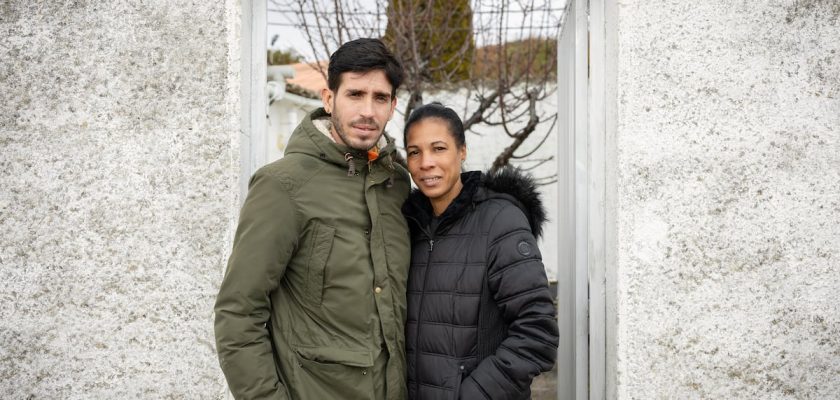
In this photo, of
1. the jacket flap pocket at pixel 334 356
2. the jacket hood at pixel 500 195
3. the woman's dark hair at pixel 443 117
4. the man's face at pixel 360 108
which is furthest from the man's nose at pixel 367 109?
the jacket flap pocket at pixel 334 356

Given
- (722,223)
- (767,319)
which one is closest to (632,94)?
(722,223)

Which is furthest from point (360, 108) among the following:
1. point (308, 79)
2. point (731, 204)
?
point (308, 79)

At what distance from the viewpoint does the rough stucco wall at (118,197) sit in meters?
2.37

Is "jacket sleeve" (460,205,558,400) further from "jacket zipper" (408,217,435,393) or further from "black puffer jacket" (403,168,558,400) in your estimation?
"jacket zipper" (408,217,435,393)

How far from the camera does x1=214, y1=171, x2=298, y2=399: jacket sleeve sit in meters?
1.83

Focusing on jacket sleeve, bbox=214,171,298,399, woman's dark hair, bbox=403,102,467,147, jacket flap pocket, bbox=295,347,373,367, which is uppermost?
woman's dark hair, bbox=403,102,467,147

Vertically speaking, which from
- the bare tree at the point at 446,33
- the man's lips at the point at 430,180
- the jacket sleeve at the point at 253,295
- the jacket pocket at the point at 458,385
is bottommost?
the jacket pocket at the point at 458,385

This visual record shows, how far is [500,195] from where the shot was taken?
7.34ft

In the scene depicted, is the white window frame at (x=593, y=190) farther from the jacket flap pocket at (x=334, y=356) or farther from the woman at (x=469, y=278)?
the jacket flap pocket at (x=334, y=356)

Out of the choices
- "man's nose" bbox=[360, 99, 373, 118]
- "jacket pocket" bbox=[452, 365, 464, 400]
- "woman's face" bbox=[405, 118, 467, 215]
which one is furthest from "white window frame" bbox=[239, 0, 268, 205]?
"jacket pocket" bbox=[452, 365, 464, 400]

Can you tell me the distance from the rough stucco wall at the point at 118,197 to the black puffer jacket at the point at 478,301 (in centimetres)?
83

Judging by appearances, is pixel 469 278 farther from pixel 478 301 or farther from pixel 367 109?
pixel 367 109

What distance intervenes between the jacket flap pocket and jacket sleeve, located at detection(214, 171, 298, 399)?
0.11 m

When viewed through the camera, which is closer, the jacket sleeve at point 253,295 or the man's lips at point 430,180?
the jacket sleeve at point 253,295
